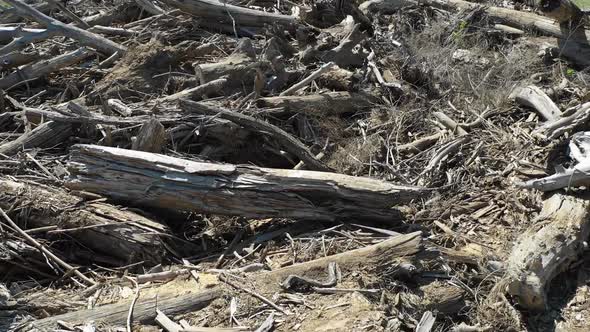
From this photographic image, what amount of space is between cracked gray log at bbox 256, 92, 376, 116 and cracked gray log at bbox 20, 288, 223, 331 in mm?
2313

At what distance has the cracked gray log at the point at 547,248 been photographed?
4.48 meters

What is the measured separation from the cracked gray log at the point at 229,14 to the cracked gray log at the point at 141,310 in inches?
152

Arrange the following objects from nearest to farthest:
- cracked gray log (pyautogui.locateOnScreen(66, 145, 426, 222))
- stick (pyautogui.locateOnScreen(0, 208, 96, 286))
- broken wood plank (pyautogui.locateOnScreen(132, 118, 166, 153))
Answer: stick (pyautogui.locateOnScreen(0, 208, 96, 286)) → cracked gray log (pyautogui.locateOnScreen(66, 145, 426, 222)) → broken wood plank (pyautogui.locateOnScreen(132, 118, 166, 153))

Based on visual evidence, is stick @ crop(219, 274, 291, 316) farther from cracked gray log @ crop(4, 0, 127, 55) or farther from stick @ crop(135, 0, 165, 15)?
stick @ crop(135, 0, 165, 15)

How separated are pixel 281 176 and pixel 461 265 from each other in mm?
1404

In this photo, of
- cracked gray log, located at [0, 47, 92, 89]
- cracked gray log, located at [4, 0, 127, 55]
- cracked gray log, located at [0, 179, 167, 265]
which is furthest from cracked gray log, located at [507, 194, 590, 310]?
cracked gray log, located at [0, 47, 92, 89]

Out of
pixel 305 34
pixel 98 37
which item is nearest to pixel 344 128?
pixel 305 34

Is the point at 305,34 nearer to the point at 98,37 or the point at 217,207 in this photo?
the point at 98,37

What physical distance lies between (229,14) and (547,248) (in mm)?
4204

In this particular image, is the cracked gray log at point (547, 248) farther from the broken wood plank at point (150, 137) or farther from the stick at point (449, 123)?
the broken wood plank at point (150, 137)

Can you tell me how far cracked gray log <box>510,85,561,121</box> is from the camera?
6.30m

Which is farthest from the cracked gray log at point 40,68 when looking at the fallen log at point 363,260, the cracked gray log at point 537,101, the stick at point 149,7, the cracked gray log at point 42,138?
the cracked gray log at point 537,101

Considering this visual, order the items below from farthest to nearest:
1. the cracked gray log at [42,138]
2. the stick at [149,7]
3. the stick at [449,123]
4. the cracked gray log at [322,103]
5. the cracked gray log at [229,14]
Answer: the stick at [149,7] < the cracked gray log at [229,14] < the stick at [449,123] < the cracked gray log at [322,103] < the cracked gray log at [42,138]

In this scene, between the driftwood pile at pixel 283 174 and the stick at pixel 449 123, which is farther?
the stick at pixel 449 123
